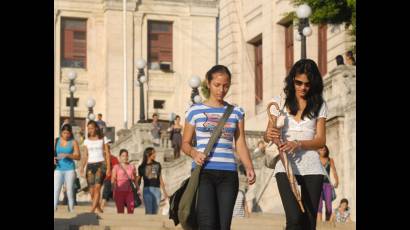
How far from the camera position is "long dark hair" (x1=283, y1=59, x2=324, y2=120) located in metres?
Result: 12.3

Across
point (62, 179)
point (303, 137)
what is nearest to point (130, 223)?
point (62, 179)

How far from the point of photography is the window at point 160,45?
71938 mm

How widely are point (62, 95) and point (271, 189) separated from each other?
40675mm

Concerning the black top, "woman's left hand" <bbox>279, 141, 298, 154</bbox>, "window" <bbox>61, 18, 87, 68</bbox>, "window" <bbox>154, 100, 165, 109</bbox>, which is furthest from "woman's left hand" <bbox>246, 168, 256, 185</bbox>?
"window" <bbox>61, 18, 87, 68</bbox>

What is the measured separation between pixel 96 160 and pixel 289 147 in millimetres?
11449

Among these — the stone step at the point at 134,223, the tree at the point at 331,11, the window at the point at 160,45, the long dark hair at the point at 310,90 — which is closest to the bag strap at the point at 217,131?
the long dark hair at the point at 310,90

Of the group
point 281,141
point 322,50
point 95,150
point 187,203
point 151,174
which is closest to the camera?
point 281,141

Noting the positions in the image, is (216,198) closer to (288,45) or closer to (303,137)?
(303,137)

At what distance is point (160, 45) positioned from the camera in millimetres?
72625

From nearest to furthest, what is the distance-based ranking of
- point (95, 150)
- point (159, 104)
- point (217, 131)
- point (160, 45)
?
point (217, 131)
point (95, 150)
point (159, 104)
point (160, 45)

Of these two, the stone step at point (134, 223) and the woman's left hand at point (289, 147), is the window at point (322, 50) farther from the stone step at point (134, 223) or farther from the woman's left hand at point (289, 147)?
the woman's left hand at point (289, 147)

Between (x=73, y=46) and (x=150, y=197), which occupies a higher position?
(x=73, y=46)

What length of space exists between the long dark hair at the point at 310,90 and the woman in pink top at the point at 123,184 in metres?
11.5
